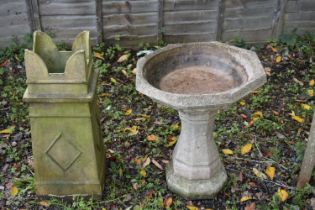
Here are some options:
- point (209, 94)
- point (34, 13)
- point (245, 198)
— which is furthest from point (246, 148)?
point (34, 13)

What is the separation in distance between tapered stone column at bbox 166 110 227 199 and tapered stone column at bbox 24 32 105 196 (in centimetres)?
65

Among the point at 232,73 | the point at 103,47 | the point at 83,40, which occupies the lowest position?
the point at 103,47

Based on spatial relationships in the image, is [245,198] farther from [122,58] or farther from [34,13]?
[34,13]

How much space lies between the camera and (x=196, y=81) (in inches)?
151

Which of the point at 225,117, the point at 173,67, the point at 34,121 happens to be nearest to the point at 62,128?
the point at 34,121

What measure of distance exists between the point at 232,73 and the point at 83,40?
1.20 m

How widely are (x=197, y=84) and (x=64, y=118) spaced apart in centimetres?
107

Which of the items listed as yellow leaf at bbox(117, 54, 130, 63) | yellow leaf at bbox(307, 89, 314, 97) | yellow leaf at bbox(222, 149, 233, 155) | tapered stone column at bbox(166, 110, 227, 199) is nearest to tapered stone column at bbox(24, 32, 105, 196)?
tapered stone column at bbox(166, 110, 227, 199)

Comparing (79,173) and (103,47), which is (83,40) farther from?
(103,47)

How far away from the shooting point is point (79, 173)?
3920 millimetres

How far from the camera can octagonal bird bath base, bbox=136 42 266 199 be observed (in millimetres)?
3699

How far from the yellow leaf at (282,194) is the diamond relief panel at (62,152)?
5.59ft

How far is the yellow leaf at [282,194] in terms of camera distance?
402 cm

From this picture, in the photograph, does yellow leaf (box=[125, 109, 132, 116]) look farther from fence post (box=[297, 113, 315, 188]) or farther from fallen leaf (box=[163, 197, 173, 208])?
fence post (box=[297, 113, 315, 188])
